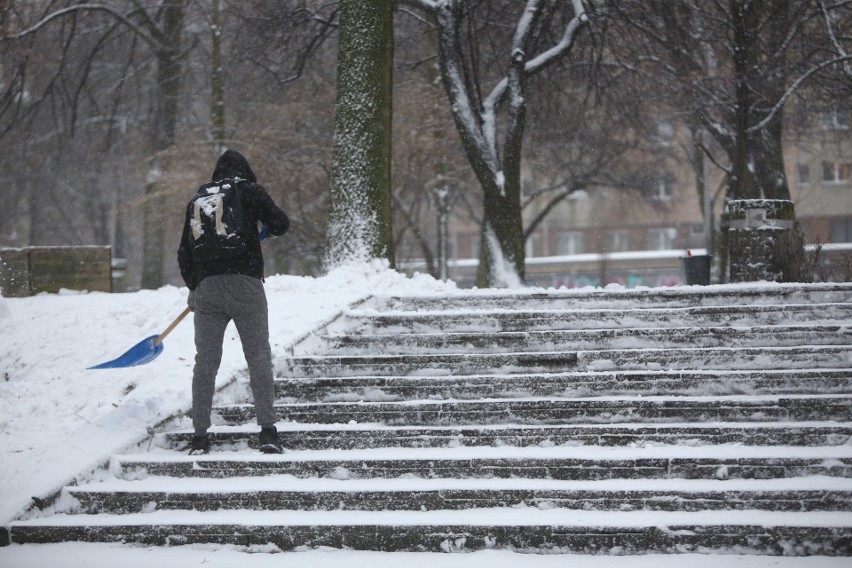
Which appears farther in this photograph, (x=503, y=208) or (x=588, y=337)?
(x=503, y=208)

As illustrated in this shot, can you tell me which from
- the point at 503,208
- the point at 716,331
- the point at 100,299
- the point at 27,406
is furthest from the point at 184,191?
the point at 716,331

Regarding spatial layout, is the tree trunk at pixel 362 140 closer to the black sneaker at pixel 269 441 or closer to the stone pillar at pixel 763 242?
the stone pillar at pixel 763 242

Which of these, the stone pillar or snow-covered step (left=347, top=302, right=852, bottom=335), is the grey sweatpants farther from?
the stone pillar

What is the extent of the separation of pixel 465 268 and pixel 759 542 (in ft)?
146

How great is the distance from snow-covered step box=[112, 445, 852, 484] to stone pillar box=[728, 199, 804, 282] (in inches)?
212

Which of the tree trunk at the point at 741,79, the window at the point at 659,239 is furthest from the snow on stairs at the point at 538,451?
the window at the point at 659,239

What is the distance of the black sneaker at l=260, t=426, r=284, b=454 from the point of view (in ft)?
19.4

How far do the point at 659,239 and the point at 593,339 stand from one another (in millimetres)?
47947

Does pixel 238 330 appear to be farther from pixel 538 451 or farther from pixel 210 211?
pixel 538 451

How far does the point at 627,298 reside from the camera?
8.49m

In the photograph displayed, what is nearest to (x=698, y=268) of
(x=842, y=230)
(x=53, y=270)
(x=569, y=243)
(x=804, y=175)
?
(x=53, y=270)

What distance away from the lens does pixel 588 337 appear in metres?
7.54

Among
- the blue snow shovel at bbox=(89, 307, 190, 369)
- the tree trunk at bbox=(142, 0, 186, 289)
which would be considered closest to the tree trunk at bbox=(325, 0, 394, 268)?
the blue snow shovel at bbox=(89, 307, 190, 369)

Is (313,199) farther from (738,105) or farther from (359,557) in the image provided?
(359,557)
